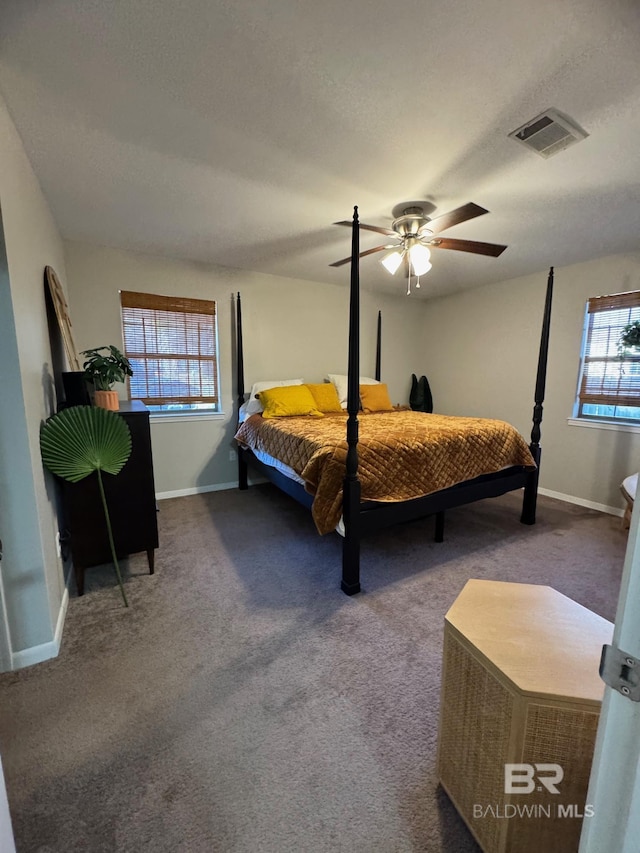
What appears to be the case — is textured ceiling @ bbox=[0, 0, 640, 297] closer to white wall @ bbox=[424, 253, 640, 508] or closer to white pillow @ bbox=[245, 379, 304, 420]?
white wall @ bbox=[424, 253, 640, 508]

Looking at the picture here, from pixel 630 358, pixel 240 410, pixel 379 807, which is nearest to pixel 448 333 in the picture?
pixel 630 358

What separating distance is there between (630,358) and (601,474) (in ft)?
3.62

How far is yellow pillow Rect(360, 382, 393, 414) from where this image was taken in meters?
4.05

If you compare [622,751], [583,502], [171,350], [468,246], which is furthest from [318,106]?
[583,502]

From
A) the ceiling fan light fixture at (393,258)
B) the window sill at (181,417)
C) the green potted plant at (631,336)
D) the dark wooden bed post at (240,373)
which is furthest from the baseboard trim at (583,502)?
the window sill at (181,417)

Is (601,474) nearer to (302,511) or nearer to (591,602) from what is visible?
(591,602)

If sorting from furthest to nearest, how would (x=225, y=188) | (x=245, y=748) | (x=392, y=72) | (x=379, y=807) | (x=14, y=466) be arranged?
(x=225, y=188) → (x=14, y=466) → (x=392, y=72) → (x=245, y=748) → (x=379, y=807)

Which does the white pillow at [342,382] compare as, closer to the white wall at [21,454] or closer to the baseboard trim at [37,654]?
the white wall at [21,454]

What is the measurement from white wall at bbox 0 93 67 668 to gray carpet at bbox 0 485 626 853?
0.67 ft

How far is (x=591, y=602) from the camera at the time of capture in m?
2.03

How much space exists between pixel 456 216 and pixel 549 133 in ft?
1.72

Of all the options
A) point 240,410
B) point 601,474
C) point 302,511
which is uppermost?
point 240,410

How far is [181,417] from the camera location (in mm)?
3662

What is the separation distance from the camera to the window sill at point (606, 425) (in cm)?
319
